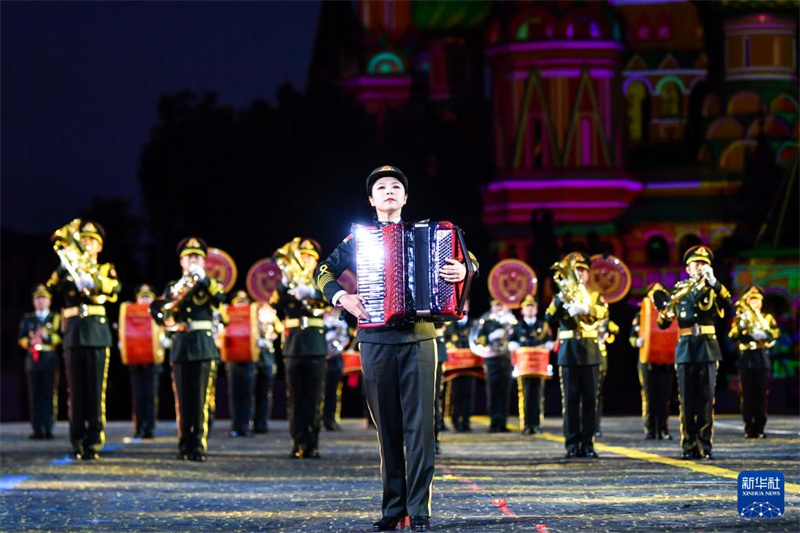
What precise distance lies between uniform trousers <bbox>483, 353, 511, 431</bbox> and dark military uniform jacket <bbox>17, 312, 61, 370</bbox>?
6.37 meters

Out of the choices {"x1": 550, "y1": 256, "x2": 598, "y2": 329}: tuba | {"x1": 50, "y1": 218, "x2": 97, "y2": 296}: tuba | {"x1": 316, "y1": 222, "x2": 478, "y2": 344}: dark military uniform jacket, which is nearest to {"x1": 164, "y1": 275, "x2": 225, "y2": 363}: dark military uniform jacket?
{"x1": 50, "y1": 218, "x2": 97, "y2": 296}: tuba

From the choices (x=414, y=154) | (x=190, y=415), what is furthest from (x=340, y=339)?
(x=414, y=154)

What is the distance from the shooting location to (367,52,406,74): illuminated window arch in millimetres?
49594

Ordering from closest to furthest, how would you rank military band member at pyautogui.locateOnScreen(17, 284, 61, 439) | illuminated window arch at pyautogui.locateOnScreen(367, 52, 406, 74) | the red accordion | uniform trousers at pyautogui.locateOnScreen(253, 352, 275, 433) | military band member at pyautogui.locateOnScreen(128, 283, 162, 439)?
the red accordion
military band member at pyautogui.locateOnScreen(128, 283, 162, 439)
military band member at pyautogui.locateOnScreen(17, 284, 61, 439)
uniform trousers at pyautogui.locateOnScreen(253, 352, 275, 433)
illuminated window arch at pyautogui.locateOnScreen(367, 52, 406, 74)

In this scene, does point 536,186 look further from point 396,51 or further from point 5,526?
point 5,526

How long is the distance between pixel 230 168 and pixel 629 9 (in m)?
13.7

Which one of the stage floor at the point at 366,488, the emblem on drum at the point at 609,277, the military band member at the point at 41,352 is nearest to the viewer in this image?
the stage floor at the point at 366,488

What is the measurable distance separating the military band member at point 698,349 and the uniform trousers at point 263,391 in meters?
10.4

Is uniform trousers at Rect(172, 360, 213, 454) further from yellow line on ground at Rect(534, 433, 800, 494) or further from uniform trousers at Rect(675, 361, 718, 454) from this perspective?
uniform trousers at Rect(675, 361, 718, 454)

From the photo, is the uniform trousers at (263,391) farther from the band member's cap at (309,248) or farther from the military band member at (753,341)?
the band member's cap at (309,248)

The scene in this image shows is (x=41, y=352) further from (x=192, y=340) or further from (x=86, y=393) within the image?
(x=192, y=340)

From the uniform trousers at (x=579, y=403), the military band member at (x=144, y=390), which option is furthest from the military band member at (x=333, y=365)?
the uniform trousers at (x=579, y=403)

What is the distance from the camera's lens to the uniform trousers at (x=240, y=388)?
25.7 meters

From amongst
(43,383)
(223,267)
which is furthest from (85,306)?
(43,383)
